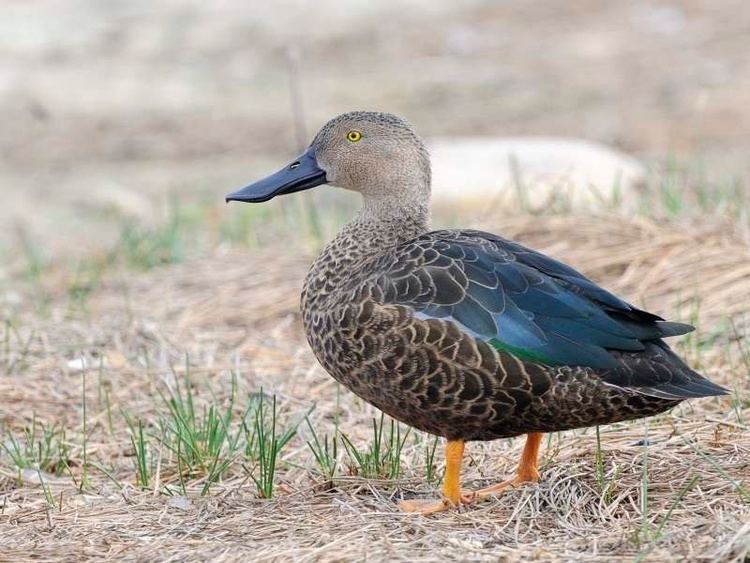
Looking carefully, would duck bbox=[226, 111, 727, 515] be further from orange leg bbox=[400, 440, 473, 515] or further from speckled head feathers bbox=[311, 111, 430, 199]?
speckled head feathers bbox=[311, 111, 430, 199]

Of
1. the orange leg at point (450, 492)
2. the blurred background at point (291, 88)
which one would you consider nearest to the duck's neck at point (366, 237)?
the orange leg at point (450, 492)

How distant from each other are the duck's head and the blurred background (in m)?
4.01

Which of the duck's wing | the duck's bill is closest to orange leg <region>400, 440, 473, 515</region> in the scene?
the duck's wing

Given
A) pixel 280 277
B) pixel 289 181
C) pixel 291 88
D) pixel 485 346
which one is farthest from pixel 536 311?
pixel 291 88

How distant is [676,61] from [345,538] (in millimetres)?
11980

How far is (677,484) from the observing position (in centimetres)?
409

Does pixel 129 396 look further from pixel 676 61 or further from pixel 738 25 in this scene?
pixel 738 25

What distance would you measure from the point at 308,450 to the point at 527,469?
102 cm

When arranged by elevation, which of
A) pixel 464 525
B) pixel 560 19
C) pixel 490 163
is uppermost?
pixel 560 19

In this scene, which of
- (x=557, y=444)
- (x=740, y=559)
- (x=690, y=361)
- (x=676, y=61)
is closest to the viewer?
(x=740, y=559)

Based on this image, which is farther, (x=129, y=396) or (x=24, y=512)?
(x=129, y=396)

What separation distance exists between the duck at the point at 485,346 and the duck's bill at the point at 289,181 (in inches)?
19.4

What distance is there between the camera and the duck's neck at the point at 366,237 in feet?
14.7

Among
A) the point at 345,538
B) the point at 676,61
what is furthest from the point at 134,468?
the point at 676,61
